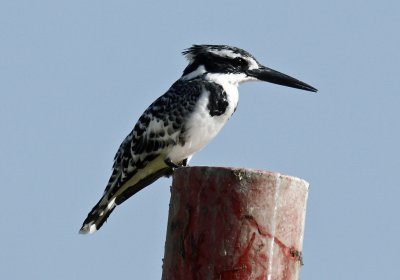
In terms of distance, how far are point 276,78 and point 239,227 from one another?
18.0ft

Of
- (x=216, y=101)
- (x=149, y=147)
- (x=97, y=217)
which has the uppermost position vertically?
(x=216, y=101)

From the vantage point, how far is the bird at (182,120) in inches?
387

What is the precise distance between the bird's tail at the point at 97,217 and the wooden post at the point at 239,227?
178 inches

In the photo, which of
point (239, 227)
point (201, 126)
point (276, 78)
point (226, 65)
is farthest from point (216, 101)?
point (239, 227)

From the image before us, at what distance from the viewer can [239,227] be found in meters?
5.52

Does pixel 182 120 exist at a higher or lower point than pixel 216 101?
lower

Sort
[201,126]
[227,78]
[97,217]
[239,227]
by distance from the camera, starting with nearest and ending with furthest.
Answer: [239,227] < [201,126] < [97,217] < [227,78]

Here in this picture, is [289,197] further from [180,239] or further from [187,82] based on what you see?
[187,82]

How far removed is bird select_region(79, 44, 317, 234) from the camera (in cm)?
984

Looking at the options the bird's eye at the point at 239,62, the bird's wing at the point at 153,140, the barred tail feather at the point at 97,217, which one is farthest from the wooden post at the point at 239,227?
the bird's eye at the point at 239,62

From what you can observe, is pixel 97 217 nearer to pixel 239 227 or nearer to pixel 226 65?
pixel 226 65

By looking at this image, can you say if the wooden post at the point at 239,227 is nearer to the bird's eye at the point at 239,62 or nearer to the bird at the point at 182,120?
the bird at the point at 182,120

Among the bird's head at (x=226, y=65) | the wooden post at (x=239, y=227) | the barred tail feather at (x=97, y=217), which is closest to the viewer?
the wooden post at (x=239, y=227)

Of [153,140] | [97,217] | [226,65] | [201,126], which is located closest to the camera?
[201,126]
